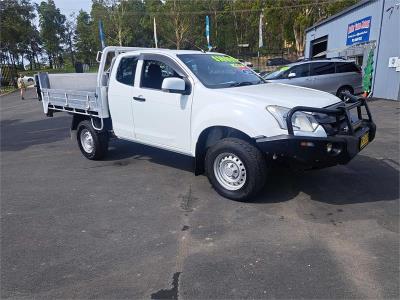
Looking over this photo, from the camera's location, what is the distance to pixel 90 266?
3.37m

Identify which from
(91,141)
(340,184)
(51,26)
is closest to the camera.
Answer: (340,184)

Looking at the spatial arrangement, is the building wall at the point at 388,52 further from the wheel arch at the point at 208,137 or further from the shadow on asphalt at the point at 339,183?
the wheel arch at the point at 208,137

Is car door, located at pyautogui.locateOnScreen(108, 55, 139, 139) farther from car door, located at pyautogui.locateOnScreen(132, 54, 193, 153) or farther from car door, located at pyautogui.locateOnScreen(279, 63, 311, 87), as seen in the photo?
car door, located at pyautogui.locateOnScreen(279, 63, 311, 87)

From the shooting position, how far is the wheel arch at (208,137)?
474cm

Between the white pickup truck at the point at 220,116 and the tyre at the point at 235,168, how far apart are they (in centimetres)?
1

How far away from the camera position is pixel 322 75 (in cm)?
1285

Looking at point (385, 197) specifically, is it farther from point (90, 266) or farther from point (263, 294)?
point (90, 266)

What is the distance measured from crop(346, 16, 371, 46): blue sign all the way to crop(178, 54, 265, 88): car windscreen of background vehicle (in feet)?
40.2

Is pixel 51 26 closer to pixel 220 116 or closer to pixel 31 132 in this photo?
pixel 31 132

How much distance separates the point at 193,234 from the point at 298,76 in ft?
33.6

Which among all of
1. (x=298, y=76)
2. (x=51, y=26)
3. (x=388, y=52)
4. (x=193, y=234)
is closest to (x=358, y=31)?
A: (x=388, y=52)

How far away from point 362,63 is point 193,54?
519 inches

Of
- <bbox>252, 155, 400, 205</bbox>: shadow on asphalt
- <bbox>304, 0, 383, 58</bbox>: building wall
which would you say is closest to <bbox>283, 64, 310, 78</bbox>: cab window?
<bbox>304, 0, 383, 58</bbox>: building wall

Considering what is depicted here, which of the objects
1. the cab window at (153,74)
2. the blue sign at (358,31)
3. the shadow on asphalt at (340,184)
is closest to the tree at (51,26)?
the blue sign at (358,31)
